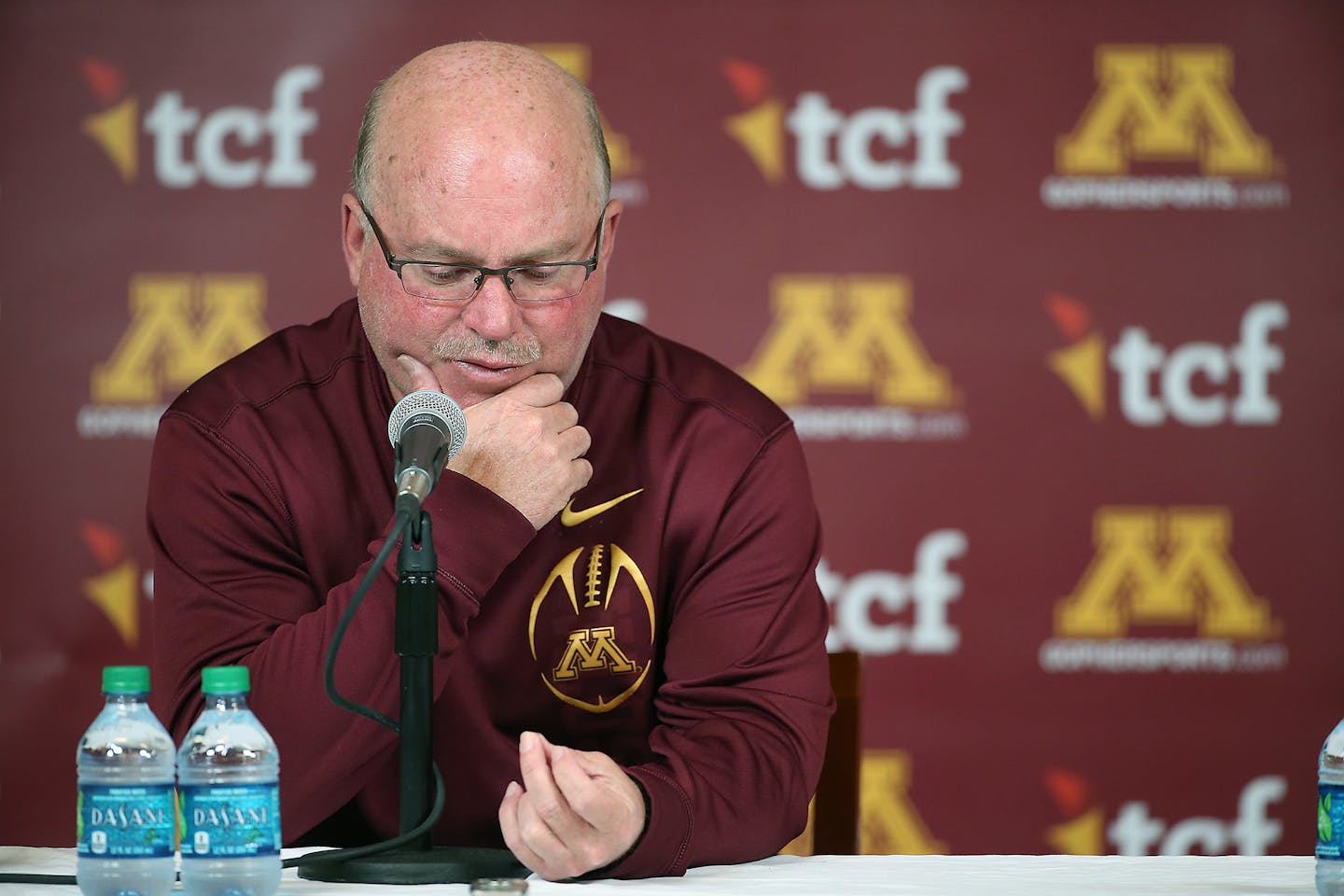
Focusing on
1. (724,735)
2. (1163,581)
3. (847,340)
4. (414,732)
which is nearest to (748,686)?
(724,735)

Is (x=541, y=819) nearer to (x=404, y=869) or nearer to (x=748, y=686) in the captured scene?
(x=404, y=869)

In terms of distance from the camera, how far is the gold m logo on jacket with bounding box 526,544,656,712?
1.92m

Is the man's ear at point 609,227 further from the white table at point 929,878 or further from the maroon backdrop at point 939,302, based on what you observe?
the maroon backdrop at point 939,302

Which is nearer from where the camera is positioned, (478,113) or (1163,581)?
(478,113)

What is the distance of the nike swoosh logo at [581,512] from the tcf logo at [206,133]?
5.78 ft

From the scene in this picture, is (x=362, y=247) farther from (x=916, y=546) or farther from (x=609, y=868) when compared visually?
(x=916, y=546)

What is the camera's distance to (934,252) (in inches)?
137

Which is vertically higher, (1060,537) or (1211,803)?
(1060,537)

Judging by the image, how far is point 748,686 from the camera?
6.04 ft

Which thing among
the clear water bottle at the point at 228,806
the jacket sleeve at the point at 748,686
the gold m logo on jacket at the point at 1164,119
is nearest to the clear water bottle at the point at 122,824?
the clear water bottle at the point at 228,806

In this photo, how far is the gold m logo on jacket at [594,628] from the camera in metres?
1.92

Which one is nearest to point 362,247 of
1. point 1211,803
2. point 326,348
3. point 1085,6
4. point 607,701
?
point 326,348

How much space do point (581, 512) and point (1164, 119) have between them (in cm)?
207

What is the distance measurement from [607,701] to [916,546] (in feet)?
5.31
